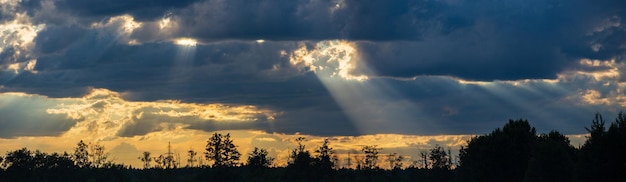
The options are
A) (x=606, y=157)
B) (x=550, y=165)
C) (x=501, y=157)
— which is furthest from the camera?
(x=501, y=157)

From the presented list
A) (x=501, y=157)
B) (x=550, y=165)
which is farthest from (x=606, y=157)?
(x=501, y=157)

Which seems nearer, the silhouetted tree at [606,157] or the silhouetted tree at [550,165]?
the silhouetted tree at [606,157]

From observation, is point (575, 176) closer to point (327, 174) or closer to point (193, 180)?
point (327, 174)

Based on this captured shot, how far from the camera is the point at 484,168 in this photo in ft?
441

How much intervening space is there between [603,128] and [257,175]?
93761 mm

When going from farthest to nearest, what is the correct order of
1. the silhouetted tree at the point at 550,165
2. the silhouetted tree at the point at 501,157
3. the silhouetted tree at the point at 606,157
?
1. the silhouetted tree at the point at 501,157
2. the silhouetted tree at the point at 550,165
3. the silhouetted tree at the point at 606,157

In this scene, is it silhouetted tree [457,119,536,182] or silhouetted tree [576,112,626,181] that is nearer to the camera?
silhouetted tree [576,112,626,181]

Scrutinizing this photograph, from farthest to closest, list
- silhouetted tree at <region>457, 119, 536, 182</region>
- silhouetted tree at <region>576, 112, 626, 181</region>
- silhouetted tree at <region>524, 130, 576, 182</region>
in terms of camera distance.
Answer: silhouetted tree at <region>457, 119, 536, 182</region> < silhouetted tree at <region>524, 130, 576, 182</region> < silhouetted tree at <region>576, 112, 626, 181</region>

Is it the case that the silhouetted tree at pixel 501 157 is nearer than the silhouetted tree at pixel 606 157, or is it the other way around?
the silhouetted tree at pixel 606 157

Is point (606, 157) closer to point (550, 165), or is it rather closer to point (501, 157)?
point (550, 165)

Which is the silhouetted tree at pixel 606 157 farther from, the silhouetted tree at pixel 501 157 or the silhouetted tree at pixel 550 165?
the silhouetted tree at pixel 501 157

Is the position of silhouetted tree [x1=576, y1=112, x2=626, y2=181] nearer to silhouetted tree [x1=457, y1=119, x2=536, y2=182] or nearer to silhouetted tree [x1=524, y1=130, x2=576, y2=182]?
silhouetted tree [x1=524, y1=130, x2=576, y2=182]

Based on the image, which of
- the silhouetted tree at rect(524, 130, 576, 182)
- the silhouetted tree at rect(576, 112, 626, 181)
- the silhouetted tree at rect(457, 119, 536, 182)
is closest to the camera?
the silhouetted tree at rect(576, 112, 626, 181)

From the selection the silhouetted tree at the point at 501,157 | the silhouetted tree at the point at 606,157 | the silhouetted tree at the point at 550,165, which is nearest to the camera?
the silhouetted tree at the point at 606,157
